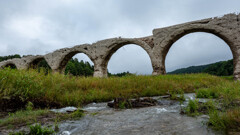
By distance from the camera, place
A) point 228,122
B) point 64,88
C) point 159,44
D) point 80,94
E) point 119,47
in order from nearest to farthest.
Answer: point 228,122 < point 80,94 < point 64,88 < point 159,44 < point 119,47

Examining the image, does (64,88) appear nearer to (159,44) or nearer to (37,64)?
(159,44)

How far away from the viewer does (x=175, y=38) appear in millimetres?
10820

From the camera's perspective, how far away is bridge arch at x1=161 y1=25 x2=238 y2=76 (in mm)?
9219

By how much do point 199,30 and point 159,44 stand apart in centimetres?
274

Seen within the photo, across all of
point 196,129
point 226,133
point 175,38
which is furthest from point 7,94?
point 175,38

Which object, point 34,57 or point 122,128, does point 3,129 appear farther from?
point 34,57

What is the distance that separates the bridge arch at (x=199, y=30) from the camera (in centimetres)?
922

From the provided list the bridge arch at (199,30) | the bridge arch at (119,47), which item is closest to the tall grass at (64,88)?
the bridge arch at (199,30)

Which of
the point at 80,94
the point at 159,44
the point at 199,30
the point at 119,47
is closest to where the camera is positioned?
the point at 80,94

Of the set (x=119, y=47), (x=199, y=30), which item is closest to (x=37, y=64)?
(x=119, y=47)

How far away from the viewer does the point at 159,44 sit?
1113 cm

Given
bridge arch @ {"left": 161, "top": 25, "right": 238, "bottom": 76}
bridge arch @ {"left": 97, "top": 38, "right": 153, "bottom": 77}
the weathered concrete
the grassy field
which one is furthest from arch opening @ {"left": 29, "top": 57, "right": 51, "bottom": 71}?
bridge arch @ {"left": 161, "top": 25, "right": 238, "bottom": 76}

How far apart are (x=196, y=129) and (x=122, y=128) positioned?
873mm

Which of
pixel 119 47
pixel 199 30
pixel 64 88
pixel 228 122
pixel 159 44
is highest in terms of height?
pixel 199 30
